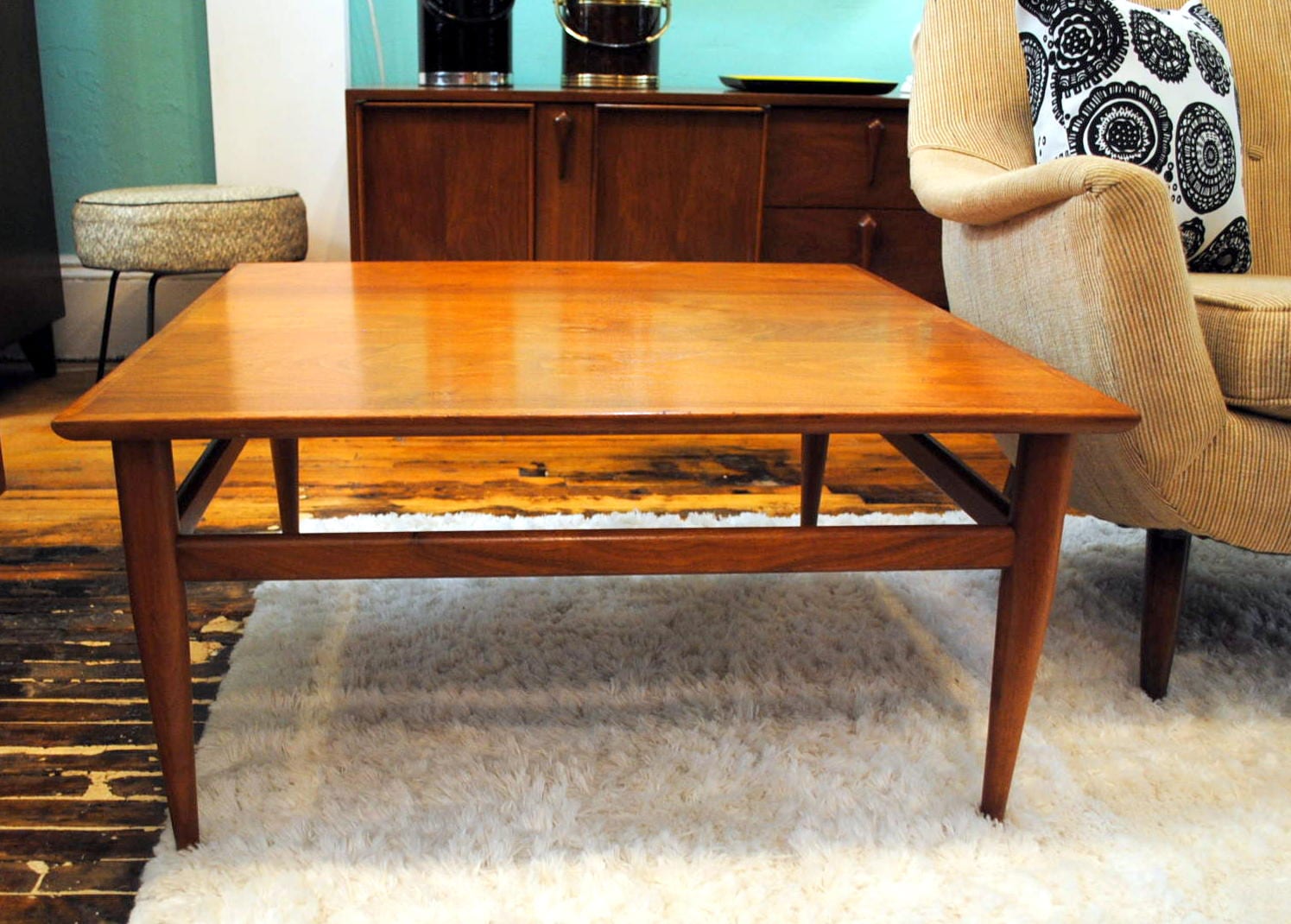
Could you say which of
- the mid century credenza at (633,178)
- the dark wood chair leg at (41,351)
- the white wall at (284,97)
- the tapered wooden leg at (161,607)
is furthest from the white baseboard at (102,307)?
the tapered wooden leg at (161,607)

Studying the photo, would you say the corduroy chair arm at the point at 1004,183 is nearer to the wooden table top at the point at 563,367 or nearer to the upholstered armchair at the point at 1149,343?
the upholstered armchair at the point at 1149,343

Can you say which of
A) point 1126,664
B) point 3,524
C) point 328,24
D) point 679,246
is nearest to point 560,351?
point 1126,664

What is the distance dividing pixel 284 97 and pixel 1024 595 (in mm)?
2087

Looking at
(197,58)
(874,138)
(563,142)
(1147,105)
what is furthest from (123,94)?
(1147,105)

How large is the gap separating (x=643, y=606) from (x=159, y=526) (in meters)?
0.67

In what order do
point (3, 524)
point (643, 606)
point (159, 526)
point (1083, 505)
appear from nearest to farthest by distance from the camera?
point (159, 526) < point (1083, 505) < point (643, 606) < point (3, 524)

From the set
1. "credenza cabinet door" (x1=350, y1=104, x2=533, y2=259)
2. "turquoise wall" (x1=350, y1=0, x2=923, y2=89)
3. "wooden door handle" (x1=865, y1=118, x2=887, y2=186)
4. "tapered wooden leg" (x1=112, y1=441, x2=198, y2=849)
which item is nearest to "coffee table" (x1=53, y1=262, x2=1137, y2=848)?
"tapered wooden leg" (x1=112, y1=441, x2=198, y2=849)

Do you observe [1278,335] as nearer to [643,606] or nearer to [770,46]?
[643,606]

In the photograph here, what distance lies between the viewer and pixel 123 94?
253 cm

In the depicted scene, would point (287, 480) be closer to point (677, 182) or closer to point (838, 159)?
point (677, 182)

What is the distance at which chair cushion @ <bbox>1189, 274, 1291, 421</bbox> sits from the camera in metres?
1.13

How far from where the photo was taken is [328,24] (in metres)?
2.46

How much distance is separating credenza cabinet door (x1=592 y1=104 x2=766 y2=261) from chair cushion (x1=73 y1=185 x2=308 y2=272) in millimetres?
672

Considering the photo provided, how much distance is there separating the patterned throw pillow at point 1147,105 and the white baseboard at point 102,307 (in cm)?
185
